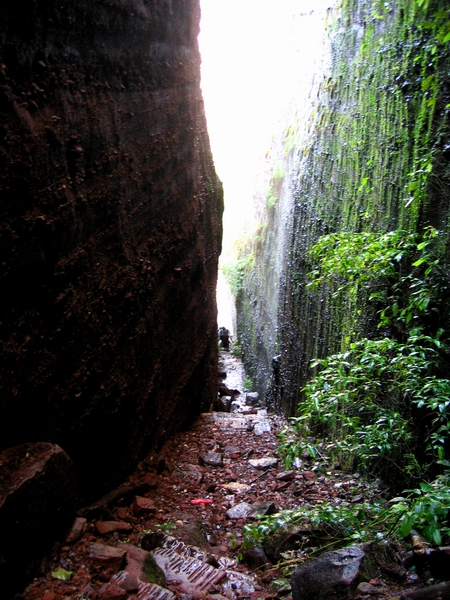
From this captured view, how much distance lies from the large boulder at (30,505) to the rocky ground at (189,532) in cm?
11

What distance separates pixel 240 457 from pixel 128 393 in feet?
7.02

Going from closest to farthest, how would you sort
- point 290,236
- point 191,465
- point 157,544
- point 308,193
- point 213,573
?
1. point 213,573
2. point 157,544
3. point 191,465
4. point 308,193
5. point 290,236

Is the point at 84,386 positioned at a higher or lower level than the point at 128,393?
higher

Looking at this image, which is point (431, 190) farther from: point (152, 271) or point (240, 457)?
point (240, 457)

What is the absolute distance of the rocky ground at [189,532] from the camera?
2385 mm

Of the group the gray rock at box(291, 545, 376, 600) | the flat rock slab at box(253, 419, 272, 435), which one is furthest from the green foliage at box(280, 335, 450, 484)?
the flat rock slab at box(253, 419, 272, 435)

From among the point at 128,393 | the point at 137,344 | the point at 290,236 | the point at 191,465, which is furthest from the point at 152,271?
the point at 290,236

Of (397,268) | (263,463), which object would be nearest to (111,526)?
(263,463)

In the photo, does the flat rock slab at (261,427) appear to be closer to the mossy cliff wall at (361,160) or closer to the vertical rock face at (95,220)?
the mossy cliff wall at (361,160)

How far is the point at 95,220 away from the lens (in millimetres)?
3189

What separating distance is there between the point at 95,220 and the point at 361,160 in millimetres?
3314

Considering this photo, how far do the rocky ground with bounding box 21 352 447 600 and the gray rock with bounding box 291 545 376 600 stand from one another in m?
0.09

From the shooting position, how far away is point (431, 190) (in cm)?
357

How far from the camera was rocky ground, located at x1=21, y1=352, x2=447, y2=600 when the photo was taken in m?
2.38
